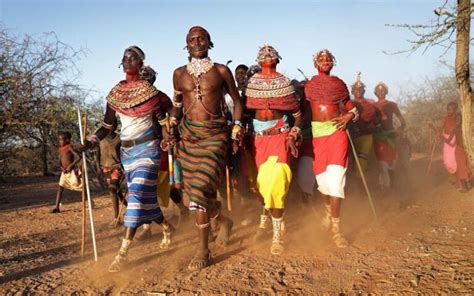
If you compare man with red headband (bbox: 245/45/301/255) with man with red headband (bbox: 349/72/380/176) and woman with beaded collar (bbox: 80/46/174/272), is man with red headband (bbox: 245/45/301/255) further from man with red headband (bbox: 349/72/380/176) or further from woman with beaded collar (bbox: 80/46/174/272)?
man with red headband (bbox: 349/72/380/176)

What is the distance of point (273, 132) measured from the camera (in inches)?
191

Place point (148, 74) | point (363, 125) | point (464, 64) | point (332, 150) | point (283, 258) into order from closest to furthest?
point (283, 258) < point (332, 150) < point (148, 74) < point (464, 64) < point (363, 125)

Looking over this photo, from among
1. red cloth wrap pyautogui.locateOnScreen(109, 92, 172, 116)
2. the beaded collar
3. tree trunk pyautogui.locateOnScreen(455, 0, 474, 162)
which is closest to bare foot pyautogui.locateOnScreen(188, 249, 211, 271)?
red cloth wrap pyautogui.locateOnScreen(109, 92, 172, 116)

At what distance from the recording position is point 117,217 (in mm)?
6465

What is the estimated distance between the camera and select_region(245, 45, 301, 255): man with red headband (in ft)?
15.4

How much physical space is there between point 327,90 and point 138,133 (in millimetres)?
2271

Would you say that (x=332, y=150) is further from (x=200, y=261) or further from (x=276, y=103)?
(x=200, y=261)

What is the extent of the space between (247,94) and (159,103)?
1.03 metres

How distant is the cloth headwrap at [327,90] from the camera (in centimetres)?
507

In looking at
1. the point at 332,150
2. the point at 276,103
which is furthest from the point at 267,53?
the point at 332,150

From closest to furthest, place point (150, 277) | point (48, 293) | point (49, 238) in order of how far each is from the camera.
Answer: point (48, 293)
point (150, 277)
point (49, 238)

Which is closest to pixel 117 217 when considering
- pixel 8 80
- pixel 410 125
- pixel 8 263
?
pixel 8 263

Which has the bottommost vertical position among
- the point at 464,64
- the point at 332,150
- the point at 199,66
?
the point at 332,150

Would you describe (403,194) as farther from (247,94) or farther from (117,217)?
(117,217)
